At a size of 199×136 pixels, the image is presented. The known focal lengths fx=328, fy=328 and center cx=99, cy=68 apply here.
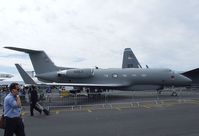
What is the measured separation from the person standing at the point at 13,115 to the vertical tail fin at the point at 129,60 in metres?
43.0

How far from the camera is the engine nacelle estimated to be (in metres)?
31.8

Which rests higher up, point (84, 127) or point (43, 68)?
point (43, 68)

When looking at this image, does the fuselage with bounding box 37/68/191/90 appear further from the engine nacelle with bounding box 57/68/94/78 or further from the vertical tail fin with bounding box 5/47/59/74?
the vertical tail fin with bounding box 5/47/59/74

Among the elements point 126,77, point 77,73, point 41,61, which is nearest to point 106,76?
point 126,77

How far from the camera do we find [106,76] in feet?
105

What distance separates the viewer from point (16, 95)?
7.66m

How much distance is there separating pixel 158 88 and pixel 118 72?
4.12m

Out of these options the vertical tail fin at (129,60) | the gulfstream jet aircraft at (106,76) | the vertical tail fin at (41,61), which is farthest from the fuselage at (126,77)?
the vertical tail fin at (129,60)

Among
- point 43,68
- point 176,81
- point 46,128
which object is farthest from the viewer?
point 43,68

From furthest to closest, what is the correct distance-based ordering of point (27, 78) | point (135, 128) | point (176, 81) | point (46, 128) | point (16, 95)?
point (176, 81) → point (27, 78) → point (46, 128) → point (135, 128) → point (16, 95)

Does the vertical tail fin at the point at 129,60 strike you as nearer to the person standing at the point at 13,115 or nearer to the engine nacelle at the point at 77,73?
the engine nacelle at the point at 77,73

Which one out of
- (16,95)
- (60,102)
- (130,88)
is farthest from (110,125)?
(130,88)

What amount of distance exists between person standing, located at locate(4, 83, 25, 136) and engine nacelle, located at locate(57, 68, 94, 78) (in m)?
24.2

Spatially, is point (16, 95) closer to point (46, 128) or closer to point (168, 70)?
point (46, 128)
